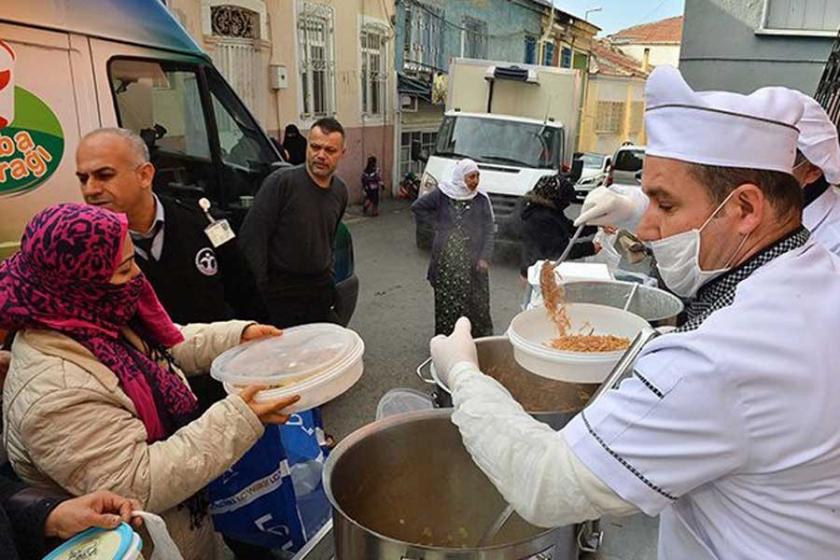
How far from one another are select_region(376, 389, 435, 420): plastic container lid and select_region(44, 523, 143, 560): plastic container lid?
2.88 ft

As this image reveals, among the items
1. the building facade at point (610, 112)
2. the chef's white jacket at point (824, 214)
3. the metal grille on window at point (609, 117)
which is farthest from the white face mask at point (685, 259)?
the metal grille on window at point (609, 117)

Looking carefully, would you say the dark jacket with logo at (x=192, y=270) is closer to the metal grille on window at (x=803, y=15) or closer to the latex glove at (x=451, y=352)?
the latex glove at (x=451, y=352)

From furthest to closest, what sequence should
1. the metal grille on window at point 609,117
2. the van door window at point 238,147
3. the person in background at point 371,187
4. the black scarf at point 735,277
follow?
the metal grille on window at point 609,117 → the person in background at point 371,187 → the van door window at point 238,147 → the black scarf at point 735,277

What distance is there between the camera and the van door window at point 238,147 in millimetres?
4242

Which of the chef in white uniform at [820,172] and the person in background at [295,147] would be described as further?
the person in background at [295,147]

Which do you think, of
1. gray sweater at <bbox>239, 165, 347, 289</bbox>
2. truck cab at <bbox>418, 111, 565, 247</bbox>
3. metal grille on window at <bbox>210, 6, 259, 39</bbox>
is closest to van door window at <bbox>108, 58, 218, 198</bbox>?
gray sweater at <bbox>239, 165, 347, 289</bbox>

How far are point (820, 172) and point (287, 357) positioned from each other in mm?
2247

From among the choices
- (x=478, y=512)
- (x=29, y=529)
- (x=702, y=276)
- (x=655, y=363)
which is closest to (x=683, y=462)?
(x=655, y=363)

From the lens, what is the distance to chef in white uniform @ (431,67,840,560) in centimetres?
91

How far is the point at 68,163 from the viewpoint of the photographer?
299 centimetres

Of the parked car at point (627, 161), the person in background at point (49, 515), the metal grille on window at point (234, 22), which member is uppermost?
the metal grille on window at point (234, 22)

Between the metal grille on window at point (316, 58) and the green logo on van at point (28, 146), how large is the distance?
9.08 metres

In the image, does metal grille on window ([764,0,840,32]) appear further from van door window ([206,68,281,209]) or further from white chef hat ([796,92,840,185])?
van door window ([206,68,281,209])

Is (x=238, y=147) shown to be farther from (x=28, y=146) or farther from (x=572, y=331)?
(x=572, y=331)
